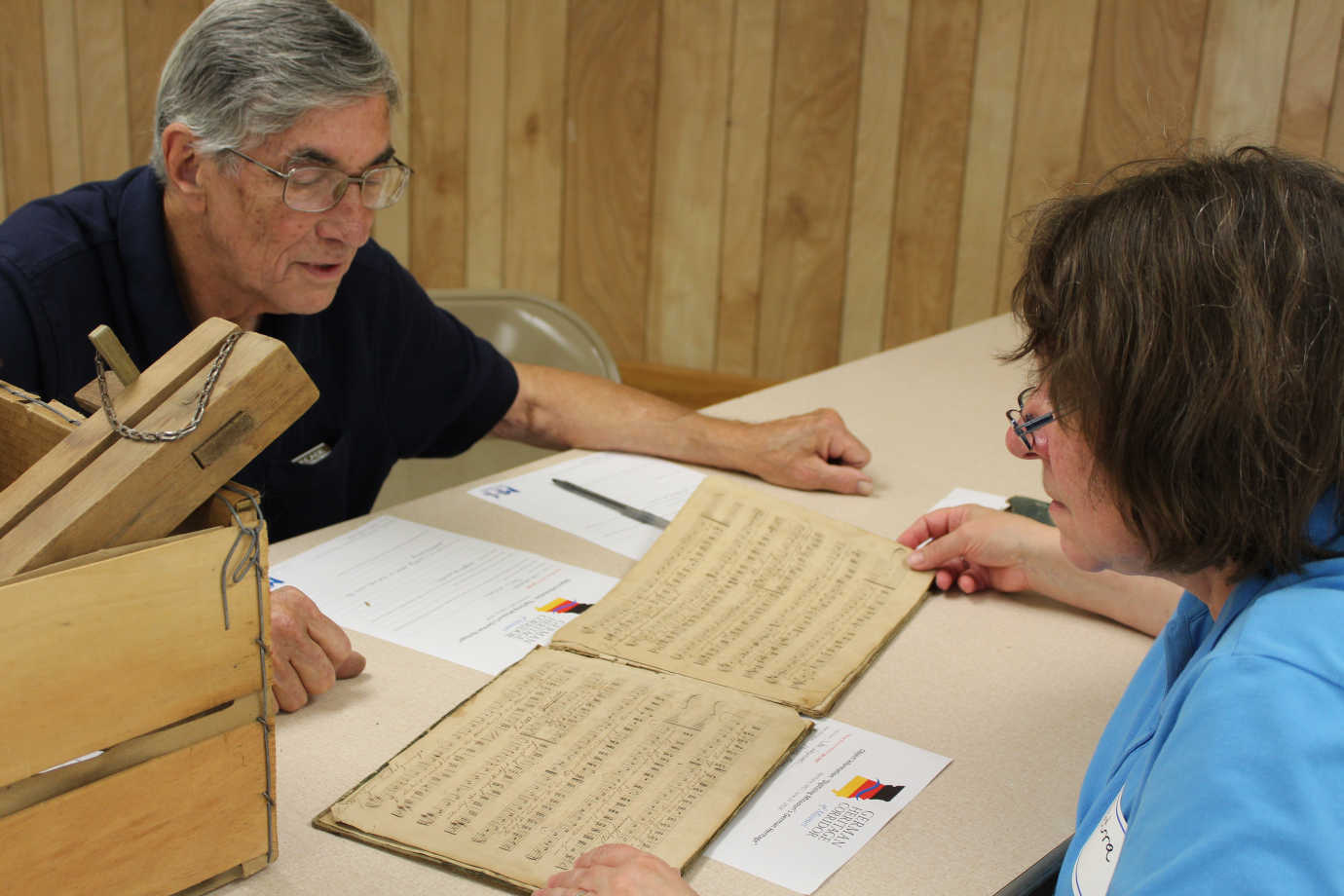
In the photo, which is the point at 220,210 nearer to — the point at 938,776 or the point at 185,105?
the point at 185,105

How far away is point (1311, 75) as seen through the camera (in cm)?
319

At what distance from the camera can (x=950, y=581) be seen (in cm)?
137

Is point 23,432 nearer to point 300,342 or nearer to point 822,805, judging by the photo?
point 822,805

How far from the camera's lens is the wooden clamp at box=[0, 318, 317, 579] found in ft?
2.40

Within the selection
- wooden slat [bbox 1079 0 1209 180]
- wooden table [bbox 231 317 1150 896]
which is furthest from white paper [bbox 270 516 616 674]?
wooden slat [bbox 1079 0 1209 180]

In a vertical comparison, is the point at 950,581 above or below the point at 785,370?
above

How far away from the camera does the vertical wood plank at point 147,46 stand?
4.05 meters

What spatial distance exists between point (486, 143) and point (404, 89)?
0.30 m

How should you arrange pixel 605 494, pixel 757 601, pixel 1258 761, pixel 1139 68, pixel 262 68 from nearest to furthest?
1. pixel 1258 761
2. pixel 757 601
3. pixel 262 68
4. pixel 605 494
5. pixel 1139 68

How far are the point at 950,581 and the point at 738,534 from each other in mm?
245

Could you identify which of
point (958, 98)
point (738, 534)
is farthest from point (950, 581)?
point (958, 98)

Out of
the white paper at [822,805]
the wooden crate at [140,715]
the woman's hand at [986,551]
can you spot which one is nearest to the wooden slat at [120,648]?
the wooden crate at [140,715]

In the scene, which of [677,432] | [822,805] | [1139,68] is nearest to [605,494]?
A: [677,432]

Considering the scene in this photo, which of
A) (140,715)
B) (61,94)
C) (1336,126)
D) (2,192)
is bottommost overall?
(2,192)
